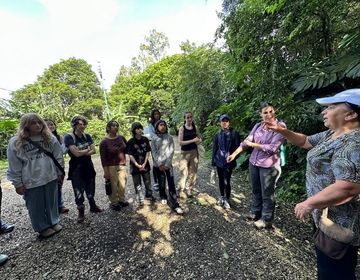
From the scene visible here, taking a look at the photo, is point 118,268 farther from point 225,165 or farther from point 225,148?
point 225,148

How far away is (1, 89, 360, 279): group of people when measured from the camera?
1.28 metres

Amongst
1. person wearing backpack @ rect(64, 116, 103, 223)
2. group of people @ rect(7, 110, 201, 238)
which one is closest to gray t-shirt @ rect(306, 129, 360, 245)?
group of people @ rect(7, 110, 201, 238)

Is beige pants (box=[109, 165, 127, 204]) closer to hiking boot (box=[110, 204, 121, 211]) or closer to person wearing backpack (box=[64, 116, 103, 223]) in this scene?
hiking boot (box=[110, 204, 121, 211])

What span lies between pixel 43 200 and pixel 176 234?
73.3 inches

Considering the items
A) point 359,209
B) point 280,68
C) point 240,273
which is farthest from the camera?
point 280,68

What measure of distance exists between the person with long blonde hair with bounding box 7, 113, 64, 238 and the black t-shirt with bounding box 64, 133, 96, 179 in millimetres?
212

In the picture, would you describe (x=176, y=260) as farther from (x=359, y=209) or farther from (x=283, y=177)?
(x=283, y=177)

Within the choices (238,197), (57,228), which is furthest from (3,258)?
(238,197)

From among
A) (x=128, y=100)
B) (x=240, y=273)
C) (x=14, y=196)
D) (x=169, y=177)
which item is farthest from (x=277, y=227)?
(x=128, y=100)

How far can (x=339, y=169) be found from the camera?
1216mm

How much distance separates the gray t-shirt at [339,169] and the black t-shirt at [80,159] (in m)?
3.08

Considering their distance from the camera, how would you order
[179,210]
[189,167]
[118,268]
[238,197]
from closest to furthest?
[118,268] → [179,210] → [238,197] → [189,167]

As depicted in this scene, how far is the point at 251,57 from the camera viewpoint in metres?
5.05

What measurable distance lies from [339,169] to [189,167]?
341 centimetres
